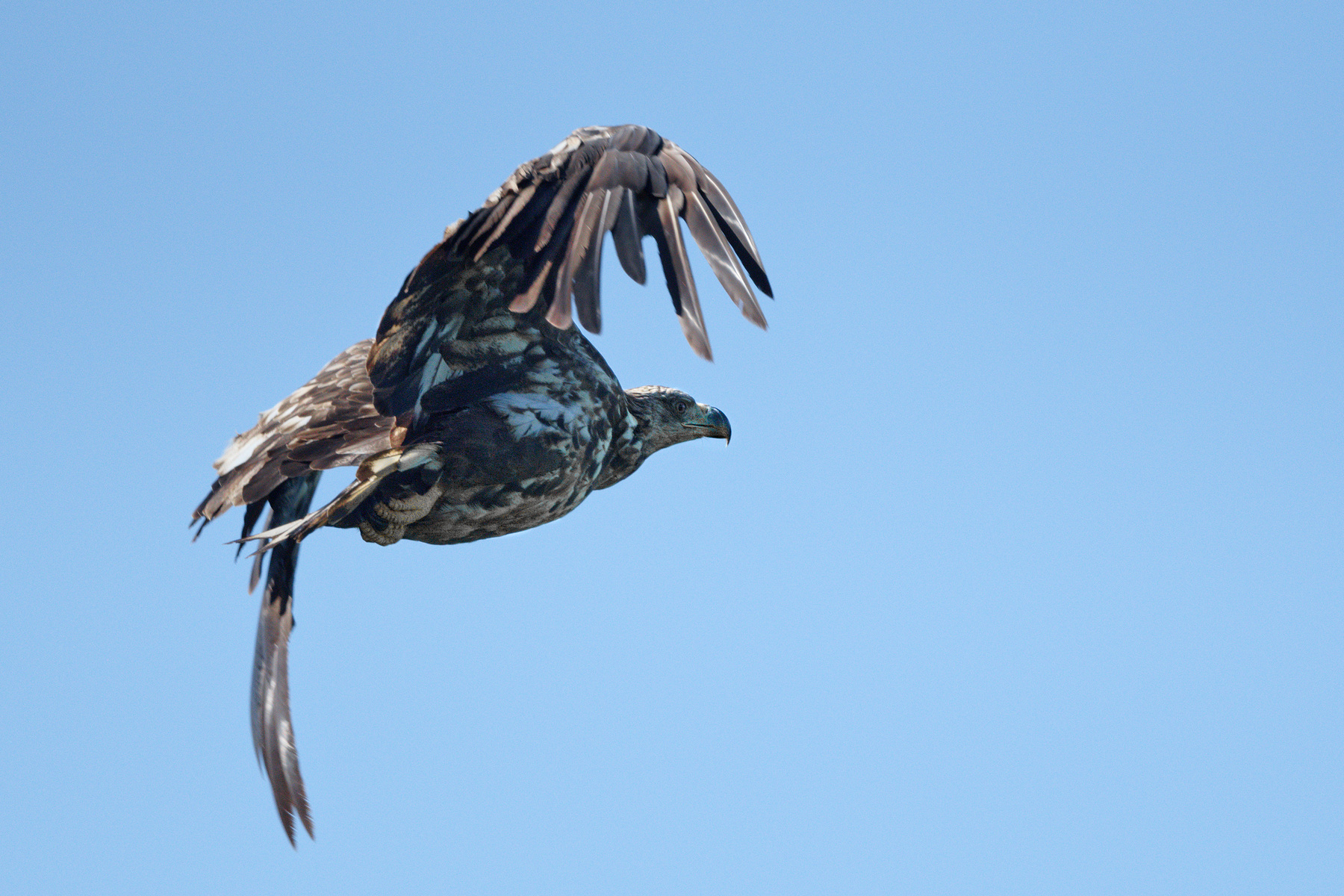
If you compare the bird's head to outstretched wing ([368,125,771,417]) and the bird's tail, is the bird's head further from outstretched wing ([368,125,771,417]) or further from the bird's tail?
the bird's tail

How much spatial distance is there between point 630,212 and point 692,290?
52 centimetres

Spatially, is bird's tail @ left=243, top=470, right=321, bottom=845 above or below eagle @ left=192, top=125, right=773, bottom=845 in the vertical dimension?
below

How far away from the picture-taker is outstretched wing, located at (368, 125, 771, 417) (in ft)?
17.8

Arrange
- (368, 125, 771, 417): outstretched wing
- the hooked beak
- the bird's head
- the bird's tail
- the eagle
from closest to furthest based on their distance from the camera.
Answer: (368, 125, 771, 417): outstretched wing
the eagle
the bird's tail
the bird's head
the hooked beak

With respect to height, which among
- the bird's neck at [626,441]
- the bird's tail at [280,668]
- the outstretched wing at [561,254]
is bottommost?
the bird's tail at [280,668]

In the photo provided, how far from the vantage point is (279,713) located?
7387 millimetres

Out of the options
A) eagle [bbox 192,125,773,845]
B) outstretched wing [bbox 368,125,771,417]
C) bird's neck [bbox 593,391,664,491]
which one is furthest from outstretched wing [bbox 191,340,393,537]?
bird's neck [bbox 593,391,664,491]

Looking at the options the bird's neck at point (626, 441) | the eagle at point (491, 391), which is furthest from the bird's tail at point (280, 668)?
the bird's neck at point (626, 441)

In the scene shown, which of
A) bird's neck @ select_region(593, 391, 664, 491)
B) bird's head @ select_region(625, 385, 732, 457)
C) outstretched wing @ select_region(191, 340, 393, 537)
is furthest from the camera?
bird's head @ select_region(625, 385, 732, 457)

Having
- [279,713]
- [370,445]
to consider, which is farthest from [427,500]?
[279,713]

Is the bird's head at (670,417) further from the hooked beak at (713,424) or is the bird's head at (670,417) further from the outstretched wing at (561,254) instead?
the outstretched wing at (561,254)

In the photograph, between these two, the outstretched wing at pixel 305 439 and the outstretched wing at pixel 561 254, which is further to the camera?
the outstretched wing at pixel 305 439

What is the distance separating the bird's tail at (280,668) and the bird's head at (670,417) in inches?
74.9

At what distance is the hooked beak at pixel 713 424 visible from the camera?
27.1ft
